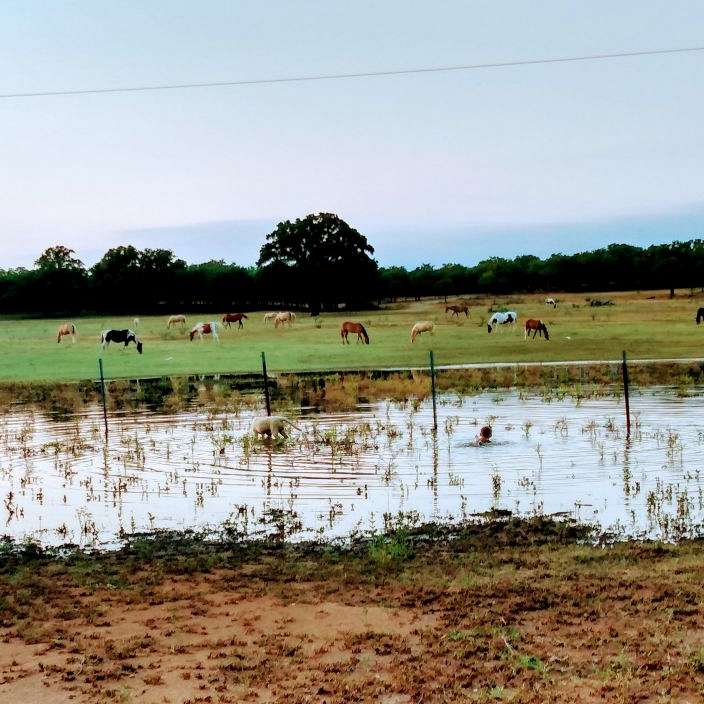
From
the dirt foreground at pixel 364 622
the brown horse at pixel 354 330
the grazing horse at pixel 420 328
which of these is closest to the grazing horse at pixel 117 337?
the brown horse at pixel 354 330

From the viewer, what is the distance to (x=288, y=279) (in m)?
65.4

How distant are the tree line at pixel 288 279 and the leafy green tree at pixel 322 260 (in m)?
0.06

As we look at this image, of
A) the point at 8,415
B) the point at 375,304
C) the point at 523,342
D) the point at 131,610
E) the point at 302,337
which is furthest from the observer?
the point at 375,304

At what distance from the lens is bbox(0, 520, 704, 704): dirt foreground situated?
22.3 ft

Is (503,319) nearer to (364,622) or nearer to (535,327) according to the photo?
(535,327)

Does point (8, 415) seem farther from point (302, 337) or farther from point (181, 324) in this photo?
point (181, 324)

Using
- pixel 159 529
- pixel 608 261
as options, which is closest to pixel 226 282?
pixel 608 261

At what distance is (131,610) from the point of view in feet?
28.5

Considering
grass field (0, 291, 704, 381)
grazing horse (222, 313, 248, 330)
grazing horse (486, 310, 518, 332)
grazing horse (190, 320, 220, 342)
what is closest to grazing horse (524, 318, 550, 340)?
grass field (0, 291, 704, 381)

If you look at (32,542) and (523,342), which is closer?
(32,542)

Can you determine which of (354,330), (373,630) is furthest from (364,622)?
(354,330)

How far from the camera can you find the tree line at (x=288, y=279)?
63781 millimetres

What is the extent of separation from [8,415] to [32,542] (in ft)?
48.1

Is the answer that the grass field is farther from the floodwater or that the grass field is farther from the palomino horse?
the floodwater
